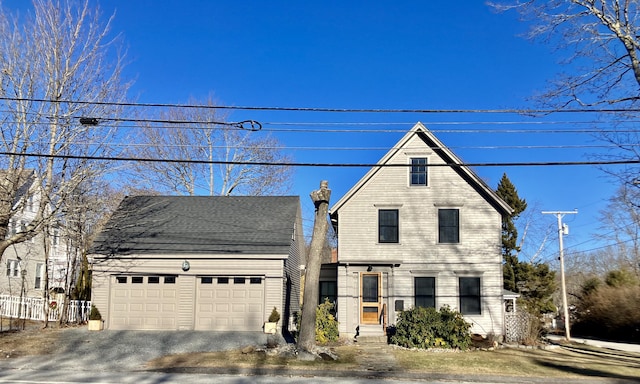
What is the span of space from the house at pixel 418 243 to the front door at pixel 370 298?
1.6 inches

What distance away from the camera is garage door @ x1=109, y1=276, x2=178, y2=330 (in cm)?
2130

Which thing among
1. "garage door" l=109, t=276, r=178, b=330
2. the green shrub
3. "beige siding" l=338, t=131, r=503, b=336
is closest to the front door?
"beige siding" l=338, t=131, r=503, b=336

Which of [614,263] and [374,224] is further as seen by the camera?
[614,263]

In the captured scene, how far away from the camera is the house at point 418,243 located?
72.1 feet

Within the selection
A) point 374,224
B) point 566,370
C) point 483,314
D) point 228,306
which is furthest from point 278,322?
point 566,370

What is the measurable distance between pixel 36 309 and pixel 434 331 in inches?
681

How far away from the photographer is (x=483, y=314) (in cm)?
2178

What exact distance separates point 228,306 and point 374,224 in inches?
265

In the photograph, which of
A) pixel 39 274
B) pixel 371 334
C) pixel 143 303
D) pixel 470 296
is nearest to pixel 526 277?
pixel 470 296

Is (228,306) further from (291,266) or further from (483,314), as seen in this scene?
(483,314)

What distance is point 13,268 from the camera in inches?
1320

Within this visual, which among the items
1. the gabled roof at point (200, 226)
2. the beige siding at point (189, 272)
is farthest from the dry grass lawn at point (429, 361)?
the gabled roof at point (200, 226)

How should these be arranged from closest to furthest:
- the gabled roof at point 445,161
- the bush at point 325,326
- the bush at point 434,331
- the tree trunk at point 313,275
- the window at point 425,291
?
the tree trunk at point 313,275
the bush at point 434,331
the bush at point 325,326
the window at point 425,291
the gabled roof at point 445,161

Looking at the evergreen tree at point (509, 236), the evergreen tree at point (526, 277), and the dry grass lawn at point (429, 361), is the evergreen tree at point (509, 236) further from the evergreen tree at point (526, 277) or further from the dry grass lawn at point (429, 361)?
the dry grass lawn at point (429, 361)
